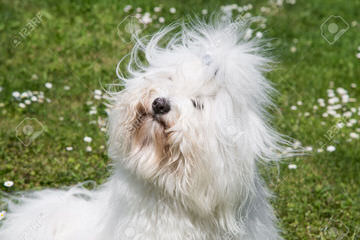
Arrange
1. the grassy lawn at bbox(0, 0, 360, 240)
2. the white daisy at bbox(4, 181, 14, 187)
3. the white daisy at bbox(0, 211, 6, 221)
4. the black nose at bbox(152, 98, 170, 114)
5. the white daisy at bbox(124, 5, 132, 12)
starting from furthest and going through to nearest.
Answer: the white daisy at bbox(124, 5, 132, 12)
the grassy lawn at bbox(0, 0, 360, 240)
the white daisy at bbox(4, 181, 14, 187)
the white daisy at bbox(0, 211, 6, 221)
the black nose at bbox(152, 98, 170, 114)

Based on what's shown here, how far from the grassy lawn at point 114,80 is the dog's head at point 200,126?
0.47 metres

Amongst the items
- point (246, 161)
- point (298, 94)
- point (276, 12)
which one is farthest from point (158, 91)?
point (276, 12)

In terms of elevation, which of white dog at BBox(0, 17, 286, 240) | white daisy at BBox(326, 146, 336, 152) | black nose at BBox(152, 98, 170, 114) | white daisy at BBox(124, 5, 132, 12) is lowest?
white daisy at BBox(326, 146, 336, 152)

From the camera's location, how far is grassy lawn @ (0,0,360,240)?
4.66 meters

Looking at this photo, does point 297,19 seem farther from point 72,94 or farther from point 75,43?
point 72,94

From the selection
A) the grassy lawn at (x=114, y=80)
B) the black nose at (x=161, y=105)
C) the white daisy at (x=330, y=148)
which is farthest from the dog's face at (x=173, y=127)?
the white daisy at (x=330, y=148)

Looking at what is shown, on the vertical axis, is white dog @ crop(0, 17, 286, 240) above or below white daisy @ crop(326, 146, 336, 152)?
above

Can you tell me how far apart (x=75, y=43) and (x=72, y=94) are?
3.93ft

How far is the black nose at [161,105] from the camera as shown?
2.88 metres

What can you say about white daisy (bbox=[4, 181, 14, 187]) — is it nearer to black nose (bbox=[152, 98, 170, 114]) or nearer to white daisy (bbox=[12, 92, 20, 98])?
white daisy (bbox=[12, 92, 20, 98])

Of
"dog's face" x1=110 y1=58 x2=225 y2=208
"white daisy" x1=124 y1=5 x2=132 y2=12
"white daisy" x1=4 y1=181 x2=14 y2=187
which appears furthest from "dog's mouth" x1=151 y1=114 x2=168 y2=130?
"white daisy" x1=124 y1=5 x2=132 y2=12

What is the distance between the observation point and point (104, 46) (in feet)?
22.9

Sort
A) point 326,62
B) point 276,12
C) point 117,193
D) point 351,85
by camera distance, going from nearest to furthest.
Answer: point 117,193, point 351,85, point 326,62, point 276,12

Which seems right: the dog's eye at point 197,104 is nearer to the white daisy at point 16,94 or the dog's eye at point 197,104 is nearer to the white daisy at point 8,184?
the white daisy at point 8,184
